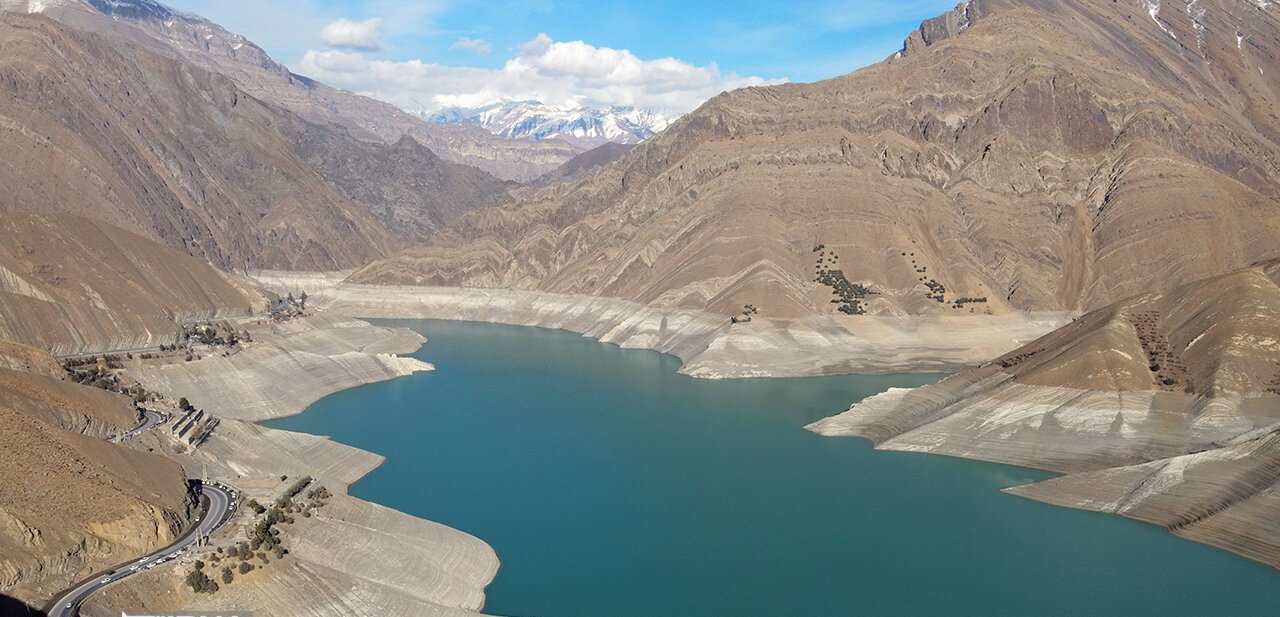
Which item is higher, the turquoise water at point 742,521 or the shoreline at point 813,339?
the shoreline at point 813,339

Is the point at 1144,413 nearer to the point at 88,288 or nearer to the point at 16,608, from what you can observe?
the point at 16,608

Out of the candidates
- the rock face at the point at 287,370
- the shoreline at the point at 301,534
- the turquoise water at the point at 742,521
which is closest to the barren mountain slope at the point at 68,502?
the shoreline at the point at 301,534

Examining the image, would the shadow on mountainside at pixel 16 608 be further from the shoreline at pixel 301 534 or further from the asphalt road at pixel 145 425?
the asphalt road at pixel 145 425

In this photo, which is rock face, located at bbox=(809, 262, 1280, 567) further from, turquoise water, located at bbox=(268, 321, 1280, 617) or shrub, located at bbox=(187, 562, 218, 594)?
shrub, located at bbox=(187, 562, 218, 594)

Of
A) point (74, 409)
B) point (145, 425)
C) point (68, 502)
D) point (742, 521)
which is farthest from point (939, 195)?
point (68, 502)

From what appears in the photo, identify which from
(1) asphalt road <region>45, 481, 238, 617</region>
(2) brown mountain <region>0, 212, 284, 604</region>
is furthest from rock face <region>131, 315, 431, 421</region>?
(1) asphalt road <region>45, 481, 238, 617</region>
